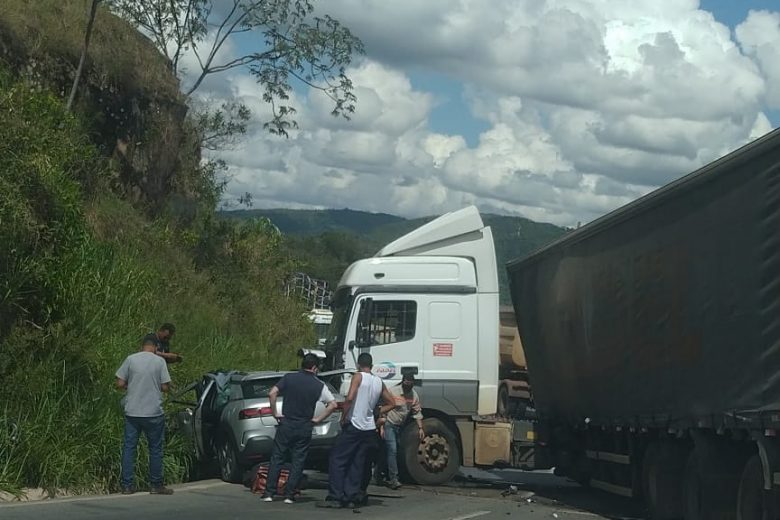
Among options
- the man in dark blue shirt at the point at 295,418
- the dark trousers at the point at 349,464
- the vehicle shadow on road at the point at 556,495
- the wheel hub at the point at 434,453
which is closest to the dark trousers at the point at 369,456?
the dark trousers at the point at 349,464

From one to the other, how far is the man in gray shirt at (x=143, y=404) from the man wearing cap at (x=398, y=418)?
334 cm

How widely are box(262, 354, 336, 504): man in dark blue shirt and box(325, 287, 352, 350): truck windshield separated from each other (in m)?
3.30

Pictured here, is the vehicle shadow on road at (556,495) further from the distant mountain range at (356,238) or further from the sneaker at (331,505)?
the distant mountain range at (356,238)

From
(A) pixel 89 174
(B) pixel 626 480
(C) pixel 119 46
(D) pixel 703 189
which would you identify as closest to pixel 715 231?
(D) pixel 703 189

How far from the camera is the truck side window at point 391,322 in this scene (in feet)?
52.7

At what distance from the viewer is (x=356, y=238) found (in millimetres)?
44469

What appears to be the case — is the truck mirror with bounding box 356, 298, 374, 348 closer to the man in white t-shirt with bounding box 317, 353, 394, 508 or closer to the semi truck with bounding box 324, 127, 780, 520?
the semi truck with bounding box 324, 127, 780, 520

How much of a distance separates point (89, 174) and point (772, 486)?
16735 mm

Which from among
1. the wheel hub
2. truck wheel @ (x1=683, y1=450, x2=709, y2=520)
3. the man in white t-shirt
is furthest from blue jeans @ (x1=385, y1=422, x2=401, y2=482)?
truck wheel @ (x1=683, y1=450, x2=709, y2=520)

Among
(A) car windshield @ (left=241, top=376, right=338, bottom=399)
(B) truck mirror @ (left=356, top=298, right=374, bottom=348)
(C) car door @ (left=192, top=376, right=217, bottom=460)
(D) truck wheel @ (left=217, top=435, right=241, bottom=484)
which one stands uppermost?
(B) truck mirror @ (left=356, top=298, right=374, bottom=348)

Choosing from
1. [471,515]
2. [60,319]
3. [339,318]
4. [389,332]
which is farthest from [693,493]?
[60,319]

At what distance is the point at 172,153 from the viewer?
27.0m

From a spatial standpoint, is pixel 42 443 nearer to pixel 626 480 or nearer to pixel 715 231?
pixel 626 480

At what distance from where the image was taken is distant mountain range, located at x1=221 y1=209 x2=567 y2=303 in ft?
65.1
